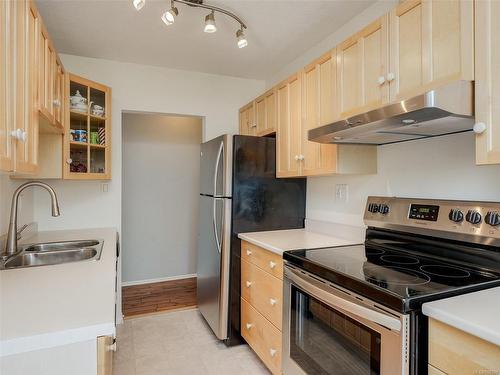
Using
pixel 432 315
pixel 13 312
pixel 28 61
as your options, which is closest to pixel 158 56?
pixel 28 61

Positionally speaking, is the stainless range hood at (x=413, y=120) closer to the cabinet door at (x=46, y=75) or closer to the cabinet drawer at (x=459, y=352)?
the cabinet drawer at (x=459, y=352)

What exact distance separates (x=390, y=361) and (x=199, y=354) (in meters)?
1.63

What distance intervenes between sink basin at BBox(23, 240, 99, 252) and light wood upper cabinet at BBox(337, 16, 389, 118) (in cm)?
195

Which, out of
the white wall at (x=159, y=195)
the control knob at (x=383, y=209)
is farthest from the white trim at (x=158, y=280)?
the control knob at (x=383, y=209)

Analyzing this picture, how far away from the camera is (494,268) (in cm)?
126

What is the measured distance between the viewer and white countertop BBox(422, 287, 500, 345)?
0.83m

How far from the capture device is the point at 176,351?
234 centimetres

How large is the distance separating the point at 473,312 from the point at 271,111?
205cm

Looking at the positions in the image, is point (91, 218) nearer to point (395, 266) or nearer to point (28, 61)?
point (28, 61)

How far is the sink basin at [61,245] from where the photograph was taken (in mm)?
2042

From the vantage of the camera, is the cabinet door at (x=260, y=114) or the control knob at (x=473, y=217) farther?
the cabinet door at (x=260, y=114)

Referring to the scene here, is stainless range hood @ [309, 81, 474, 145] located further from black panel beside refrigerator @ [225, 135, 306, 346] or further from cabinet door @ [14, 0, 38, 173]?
cabinet door @ [14, 0, 38, 173]

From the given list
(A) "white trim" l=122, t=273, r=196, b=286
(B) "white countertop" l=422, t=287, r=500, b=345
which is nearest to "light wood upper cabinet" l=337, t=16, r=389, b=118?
(B) "white countertop" l=422, t=287, r=500, b=345

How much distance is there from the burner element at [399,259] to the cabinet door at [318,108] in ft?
1.97
